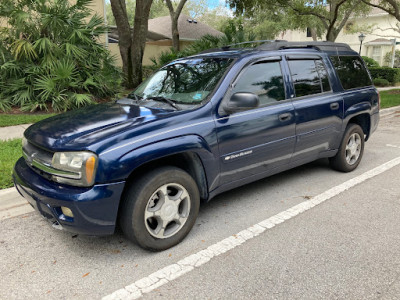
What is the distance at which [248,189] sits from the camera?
4.59 m

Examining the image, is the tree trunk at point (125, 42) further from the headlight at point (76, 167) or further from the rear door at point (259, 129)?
the headlight at point (76, 167)

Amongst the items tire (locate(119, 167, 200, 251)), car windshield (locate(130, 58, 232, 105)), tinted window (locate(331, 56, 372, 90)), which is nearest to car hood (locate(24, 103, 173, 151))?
car windshield (locate(130, 58, 232, 105))

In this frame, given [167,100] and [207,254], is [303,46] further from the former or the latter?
[207,254]

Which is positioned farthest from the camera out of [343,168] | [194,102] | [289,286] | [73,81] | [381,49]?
[381,49]

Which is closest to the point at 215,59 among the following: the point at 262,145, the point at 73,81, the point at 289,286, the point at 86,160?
the point at 262,145

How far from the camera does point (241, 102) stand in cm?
337

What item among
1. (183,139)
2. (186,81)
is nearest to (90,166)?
(183,139)

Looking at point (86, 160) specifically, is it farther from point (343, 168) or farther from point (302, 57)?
point (343, 168)

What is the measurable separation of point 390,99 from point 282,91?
Result: 440 inches

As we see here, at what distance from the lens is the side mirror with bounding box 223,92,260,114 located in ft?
11.0

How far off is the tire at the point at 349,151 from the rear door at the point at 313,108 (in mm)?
231

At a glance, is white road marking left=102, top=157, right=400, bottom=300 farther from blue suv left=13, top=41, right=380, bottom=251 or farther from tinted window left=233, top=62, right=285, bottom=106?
tinted window left=233, top=62, right=285, bottom=106

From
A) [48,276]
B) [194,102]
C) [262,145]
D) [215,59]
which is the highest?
[215,59]

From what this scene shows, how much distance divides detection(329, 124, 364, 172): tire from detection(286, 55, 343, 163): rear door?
0.76 feet
